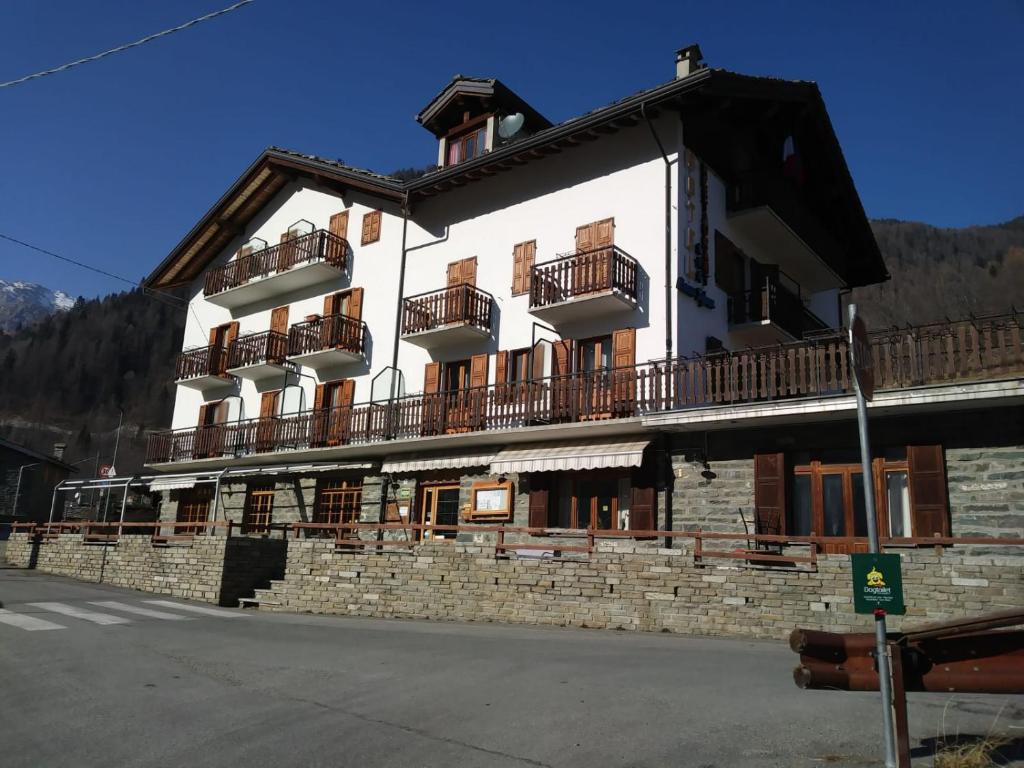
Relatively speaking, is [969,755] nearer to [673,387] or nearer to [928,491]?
[928,491]

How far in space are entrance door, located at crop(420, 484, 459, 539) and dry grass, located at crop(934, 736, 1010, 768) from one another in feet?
49.1

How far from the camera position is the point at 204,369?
28000 millimetres

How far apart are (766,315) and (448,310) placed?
7748 millimetres

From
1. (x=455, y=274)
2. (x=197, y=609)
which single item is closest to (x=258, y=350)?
(x=455, y=274)

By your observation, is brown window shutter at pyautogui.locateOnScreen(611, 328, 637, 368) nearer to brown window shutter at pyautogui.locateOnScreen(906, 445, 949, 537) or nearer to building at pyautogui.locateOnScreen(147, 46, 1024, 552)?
building at pyautogui.locateOnScreen(147, 46, 1024, 552)

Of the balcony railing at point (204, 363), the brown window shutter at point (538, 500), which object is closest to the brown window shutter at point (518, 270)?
the brown window shutter at point (538, 500)

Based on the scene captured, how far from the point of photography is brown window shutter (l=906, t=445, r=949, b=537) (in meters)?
13.2

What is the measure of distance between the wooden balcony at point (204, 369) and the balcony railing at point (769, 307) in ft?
55.4

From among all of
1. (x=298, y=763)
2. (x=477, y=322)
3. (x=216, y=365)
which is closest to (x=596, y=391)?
(x=477, y=322)

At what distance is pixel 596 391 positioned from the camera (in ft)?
57.6

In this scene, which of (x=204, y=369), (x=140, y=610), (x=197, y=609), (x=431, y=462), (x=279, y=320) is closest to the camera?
(x=140, y=610)

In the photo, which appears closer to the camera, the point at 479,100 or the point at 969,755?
the point at 969,755

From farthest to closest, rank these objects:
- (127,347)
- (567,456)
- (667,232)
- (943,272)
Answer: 1. (127,347)
2. (943,272)
3. (667,232)
4. (567,456)

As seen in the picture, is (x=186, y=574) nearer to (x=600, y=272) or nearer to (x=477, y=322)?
(x=477, y=322)
